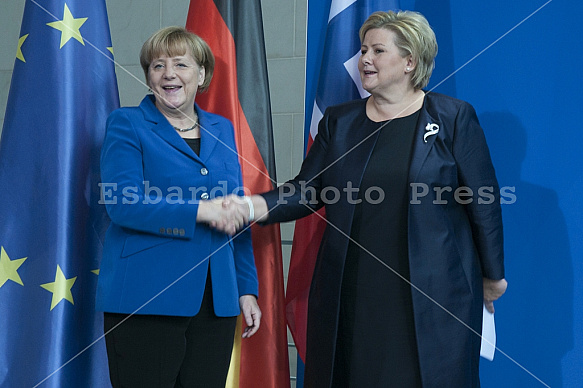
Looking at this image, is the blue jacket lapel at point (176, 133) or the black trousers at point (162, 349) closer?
the black trousers at point (162, 349)

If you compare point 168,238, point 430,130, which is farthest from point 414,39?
point 168,238

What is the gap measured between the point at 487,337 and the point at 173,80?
1.05 metres

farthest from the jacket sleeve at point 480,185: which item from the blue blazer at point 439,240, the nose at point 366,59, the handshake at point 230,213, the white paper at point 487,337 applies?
the handshake at point 230,213

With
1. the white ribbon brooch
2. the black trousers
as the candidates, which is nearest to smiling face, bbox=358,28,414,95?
the white ribbon brooch

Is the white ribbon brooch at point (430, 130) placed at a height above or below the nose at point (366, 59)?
below

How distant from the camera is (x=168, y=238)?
135cm

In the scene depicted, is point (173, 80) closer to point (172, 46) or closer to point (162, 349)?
A: point (172, 46)

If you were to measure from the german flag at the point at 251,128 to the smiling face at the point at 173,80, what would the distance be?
0.32 m

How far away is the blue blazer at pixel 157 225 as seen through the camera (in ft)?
4.31

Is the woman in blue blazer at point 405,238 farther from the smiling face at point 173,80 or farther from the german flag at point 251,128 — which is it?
the smiling face at point 173,80

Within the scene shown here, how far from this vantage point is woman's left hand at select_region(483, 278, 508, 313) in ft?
4.88

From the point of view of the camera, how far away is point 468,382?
142cm

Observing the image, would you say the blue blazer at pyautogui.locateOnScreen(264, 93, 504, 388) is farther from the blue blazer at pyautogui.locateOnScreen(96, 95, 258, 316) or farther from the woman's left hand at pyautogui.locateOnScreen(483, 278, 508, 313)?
the blue blazer at pyautogui.locateOnScreen(96, 95, 258, 316)

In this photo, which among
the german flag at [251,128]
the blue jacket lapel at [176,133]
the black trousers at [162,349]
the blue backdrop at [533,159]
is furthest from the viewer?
the blue backdrop at [533,159]
